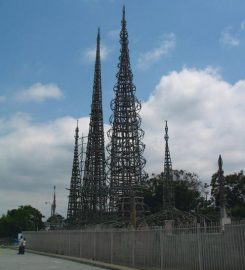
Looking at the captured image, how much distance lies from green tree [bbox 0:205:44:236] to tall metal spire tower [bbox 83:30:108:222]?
34.8 m

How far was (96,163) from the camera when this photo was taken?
7769cm

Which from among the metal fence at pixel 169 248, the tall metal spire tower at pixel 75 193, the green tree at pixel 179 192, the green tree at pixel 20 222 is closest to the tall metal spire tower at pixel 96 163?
the tall metal spire tower at pixel 75 193

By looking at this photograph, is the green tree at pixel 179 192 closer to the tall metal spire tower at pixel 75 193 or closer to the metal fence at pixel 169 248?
the tall metal spire tower at pixel 75 193

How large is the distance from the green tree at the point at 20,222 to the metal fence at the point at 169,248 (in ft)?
241

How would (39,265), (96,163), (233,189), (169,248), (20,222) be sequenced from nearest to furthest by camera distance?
(169,248), (39,265), (96,163), (233,189), (20,222)

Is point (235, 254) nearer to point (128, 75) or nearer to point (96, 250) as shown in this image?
point (96, 250)

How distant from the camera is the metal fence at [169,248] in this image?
57.2 feet

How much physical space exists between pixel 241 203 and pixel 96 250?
57404mm

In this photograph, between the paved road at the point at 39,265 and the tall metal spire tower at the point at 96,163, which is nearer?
the paved road at the point at 39,265

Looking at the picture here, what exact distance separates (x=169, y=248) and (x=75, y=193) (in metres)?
61.1

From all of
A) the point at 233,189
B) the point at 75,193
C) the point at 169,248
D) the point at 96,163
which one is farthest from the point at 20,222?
the point at 169,248

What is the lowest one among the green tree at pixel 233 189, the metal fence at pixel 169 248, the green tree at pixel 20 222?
the metal fence at pixel 169 248

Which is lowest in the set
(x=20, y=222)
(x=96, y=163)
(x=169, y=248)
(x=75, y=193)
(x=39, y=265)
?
(x=39, y=265)

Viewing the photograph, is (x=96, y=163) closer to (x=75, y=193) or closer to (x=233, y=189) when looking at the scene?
(x=75, y=193)
